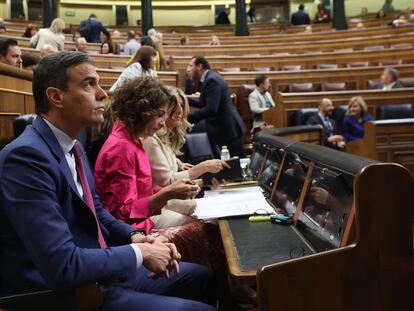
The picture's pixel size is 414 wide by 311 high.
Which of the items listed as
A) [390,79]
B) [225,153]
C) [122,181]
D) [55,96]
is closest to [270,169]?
[122,181]

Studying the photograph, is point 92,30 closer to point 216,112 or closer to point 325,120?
point 325,120

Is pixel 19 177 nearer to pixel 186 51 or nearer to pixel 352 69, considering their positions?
pixel 352 69

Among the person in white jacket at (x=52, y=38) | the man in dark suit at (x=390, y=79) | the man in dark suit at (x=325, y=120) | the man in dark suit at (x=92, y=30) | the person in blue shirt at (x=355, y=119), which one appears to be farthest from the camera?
the man in dark suit at (x=92, y=30)

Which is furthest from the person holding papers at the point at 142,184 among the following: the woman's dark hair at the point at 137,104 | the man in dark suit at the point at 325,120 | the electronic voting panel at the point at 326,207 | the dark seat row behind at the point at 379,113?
the dark seat row behind at the point at 379,113

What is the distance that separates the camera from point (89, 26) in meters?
9.14

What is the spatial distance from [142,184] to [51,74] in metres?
0.71

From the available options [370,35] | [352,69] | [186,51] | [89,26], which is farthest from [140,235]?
[370,35]

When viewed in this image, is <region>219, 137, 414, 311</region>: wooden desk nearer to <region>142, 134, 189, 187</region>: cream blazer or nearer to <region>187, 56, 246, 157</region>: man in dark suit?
<region>142, 134, 189, 187</region>: cream blazer

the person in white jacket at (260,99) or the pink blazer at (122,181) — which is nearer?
the pink blazer at (122,181)

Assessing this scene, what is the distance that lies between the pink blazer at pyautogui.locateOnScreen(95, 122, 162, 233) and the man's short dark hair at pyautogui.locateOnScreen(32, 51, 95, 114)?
547 mm

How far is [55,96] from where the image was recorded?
1.23m

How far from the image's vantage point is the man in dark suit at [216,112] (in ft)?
13.1

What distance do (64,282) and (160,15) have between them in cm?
1625

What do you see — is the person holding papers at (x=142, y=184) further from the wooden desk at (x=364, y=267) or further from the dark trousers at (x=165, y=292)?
the wooden desk at (x=364, y=267)
